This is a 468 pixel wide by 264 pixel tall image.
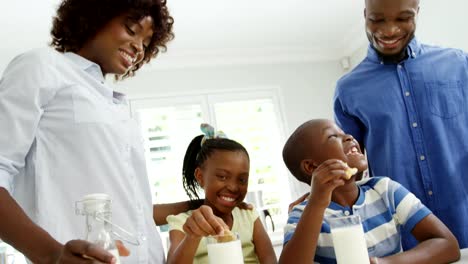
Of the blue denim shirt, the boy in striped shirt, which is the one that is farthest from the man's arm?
the blue denim shirt

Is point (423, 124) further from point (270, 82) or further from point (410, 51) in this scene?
point (270, 82)

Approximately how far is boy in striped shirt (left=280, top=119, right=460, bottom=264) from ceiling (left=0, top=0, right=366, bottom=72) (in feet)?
8.56

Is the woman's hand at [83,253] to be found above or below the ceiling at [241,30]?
below

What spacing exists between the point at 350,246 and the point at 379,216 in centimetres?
40

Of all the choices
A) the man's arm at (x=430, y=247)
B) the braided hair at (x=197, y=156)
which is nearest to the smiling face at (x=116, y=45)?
the braided hair at (x=197, y=156)

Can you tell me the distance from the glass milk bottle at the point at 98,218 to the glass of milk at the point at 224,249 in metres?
0.22

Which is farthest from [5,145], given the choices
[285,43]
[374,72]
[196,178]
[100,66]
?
[285,43]

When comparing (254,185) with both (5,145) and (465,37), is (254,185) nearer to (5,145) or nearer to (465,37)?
(465,37)

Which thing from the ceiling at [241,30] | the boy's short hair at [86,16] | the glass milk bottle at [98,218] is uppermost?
the ceiling at [241,30]

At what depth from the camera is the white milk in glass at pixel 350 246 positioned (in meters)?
0.87

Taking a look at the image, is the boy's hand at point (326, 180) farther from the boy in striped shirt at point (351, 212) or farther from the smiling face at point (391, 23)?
the smiling face at point (391, 23)

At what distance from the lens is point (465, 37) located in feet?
10.4

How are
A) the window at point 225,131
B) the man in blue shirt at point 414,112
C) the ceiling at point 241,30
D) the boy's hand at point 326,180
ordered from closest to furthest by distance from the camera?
the boy's hand at point 326,180
the man in blue shirt at point 414,112
the ceiling at point 241,30
the window at point 225,131

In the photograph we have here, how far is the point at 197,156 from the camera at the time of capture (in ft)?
5.03
